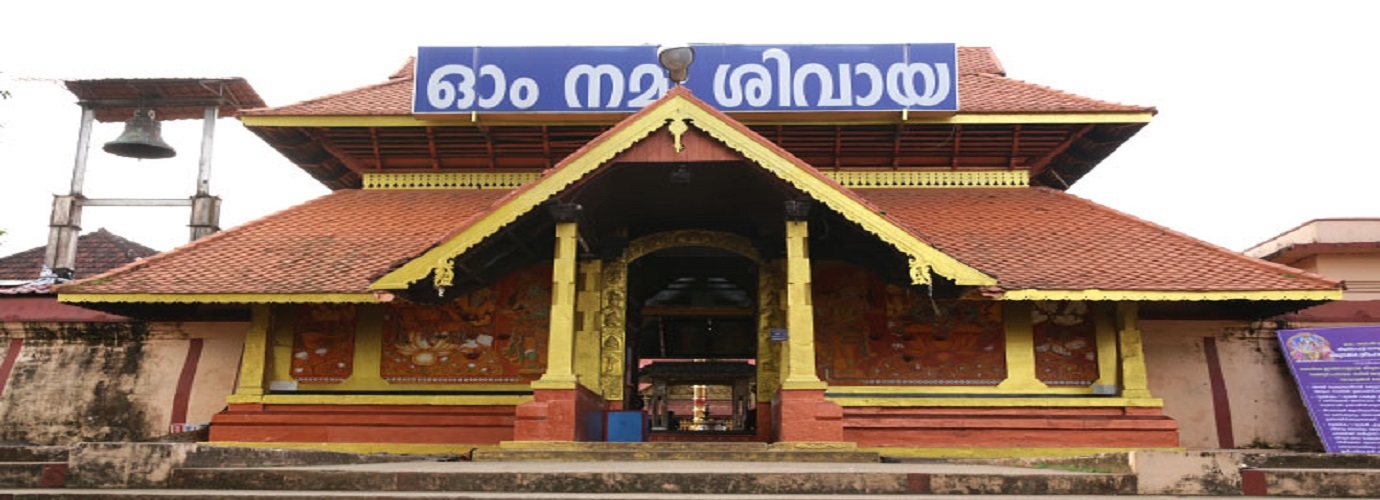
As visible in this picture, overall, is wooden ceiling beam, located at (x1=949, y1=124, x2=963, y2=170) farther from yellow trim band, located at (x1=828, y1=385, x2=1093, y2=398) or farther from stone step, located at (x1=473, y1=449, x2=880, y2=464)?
stone step, located at (x1=473, y1=449, x2=880, y2=464)

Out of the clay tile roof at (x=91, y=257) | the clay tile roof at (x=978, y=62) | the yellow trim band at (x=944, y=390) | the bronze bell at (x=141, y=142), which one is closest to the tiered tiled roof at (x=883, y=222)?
the yellow trim band at (x=944, y=390)

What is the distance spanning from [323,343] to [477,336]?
176cm

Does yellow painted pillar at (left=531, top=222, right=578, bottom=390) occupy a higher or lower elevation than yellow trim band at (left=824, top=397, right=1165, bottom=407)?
higher

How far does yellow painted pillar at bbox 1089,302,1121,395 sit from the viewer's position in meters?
10.7

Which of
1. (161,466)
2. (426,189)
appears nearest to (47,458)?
(161,466)

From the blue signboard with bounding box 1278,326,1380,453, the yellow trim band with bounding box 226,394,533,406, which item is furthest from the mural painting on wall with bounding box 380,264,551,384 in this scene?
the blue signboard with bounding box 1278,326,1380,453

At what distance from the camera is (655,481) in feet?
18.6

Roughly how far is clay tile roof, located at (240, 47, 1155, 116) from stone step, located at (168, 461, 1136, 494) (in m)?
6.97

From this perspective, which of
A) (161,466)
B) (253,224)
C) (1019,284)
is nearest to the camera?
(161,466)

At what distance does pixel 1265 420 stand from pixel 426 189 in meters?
10.4

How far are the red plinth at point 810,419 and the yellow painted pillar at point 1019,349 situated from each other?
2.67m

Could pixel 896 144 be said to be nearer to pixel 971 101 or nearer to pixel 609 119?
pixel 971 101

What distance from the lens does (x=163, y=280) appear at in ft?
34.9

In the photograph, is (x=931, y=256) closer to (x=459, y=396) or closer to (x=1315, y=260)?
(x=459, y=396)
